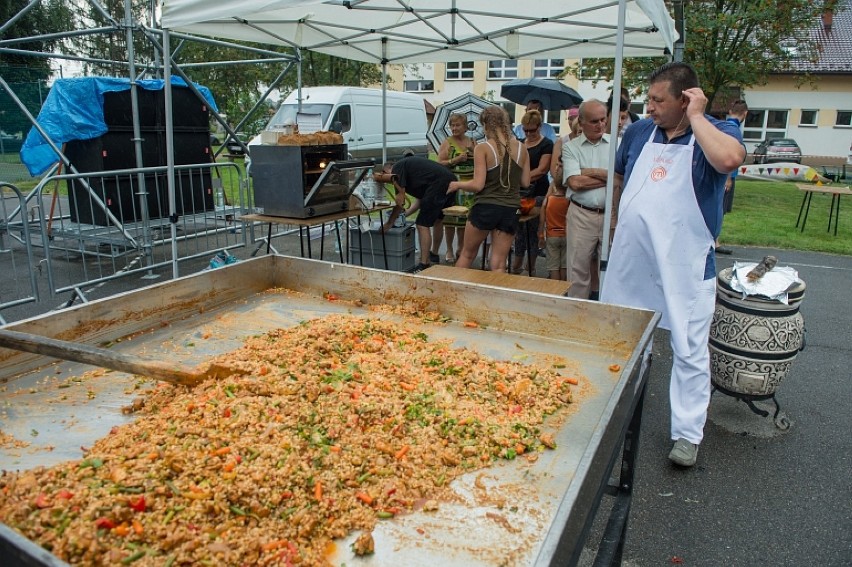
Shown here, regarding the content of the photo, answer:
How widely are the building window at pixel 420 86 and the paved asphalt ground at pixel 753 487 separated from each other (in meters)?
32.9

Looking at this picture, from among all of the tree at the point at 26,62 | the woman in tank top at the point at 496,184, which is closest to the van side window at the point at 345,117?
the tree at the point at 26,62

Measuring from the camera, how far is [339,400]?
196 cm

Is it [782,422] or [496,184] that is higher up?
[496,184]

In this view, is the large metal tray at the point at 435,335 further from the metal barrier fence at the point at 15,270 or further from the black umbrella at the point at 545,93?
the black umbrella at the point at 545,93

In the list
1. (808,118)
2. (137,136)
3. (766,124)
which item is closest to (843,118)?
(808,118)

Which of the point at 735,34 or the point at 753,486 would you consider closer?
the point at 753,486

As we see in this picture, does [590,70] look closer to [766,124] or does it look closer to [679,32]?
[679,32]

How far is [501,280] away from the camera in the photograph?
379 centimetres

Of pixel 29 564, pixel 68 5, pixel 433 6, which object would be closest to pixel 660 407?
pixel 29 564

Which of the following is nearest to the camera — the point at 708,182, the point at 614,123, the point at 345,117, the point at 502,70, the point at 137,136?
the point at 708,182

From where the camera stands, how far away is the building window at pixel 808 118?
1209 inches

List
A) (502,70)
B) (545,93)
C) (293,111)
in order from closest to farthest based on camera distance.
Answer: (545,93)
(293,111)
(502,70)

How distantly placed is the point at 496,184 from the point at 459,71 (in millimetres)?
31939

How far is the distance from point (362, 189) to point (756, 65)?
12559mm
